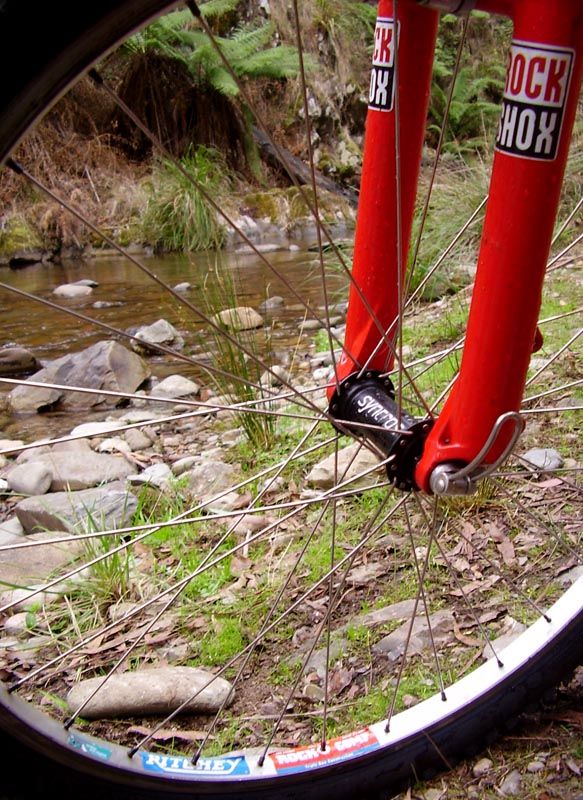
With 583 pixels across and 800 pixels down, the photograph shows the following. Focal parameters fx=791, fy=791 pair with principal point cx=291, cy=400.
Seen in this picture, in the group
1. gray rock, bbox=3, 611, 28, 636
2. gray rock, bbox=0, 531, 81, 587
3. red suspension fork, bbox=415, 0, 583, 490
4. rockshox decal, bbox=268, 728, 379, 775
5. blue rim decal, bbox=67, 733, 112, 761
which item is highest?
red suspension fork, bbox=415, 0, 583, 490

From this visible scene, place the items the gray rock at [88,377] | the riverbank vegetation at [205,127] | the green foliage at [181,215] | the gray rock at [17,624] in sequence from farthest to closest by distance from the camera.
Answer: the riverbank vegetation at [205,127] → the green foliage at [181,215] → the gray rock at [88,377] → the gray rock at [17,624]

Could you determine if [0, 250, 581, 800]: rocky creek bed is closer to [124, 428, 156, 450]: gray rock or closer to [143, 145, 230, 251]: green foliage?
[124, 428, 156, 450]: gray rock

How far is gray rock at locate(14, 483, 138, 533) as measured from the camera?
1969mm

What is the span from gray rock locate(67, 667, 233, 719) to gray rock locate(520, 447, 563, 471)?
3.14 feet

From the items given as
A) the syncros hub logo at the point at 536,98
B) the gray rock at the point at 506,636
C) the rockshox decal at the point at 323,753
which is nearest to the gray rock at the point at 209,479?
the gray rock at the point at 506,636

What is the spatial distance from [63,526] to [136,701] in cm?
79

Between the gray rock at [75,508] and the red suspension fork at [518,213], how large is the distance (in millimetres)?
1137

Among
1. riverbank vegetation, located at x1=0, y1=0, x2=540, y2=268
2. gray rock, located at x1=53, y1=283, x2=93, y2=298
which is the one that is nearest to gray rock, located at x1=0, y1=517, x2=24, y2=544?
gray rock, located at x1=53, y1=283, x2=93, y2=298

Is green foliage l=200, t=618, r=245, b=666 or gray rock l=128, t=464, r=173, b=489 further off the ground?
green foliage l=200, t=618, r=245, b=666

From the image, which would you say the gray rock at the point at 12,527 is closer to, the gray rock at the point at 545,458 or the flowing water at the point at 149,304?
the flowing water at the point at 149,304

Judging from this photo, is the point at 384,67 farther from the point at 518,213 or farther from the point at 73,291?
the point at 73,291

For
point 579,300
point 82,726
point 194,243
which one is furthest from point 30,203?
point 82,726

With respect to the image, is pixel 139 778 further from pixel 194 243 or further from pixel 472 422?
pixel 194 243

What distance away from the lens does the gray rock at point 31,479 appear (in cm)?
232
